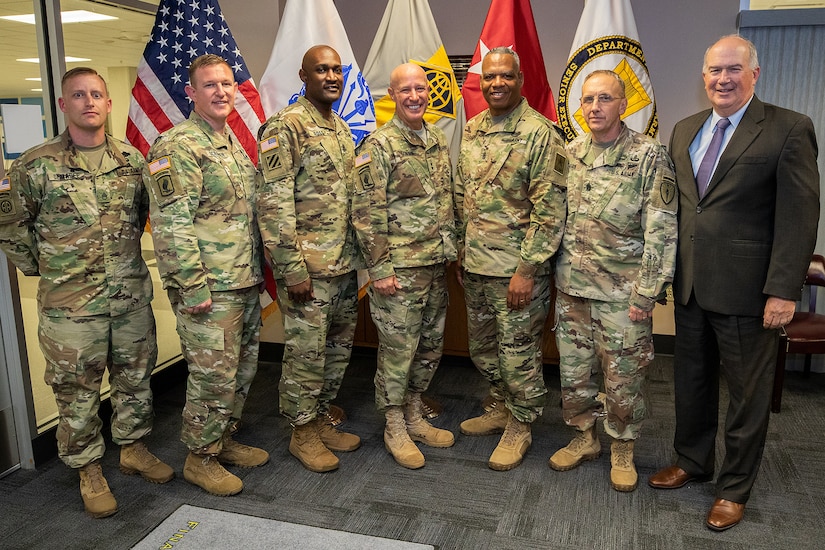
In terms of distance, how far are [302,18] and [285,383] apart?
195 cm

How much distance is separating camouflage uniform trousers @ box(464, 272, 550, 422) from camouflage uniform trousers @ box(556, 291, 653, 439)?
11cm

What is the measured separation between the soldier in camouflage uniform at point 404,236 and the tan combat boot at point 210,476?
0.70 metres

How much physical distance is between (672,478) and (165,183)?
225 centimetres

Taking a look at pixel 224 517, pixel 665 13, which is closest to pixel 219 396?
pixel 224 517

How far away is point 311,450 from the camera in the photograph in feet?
9.46

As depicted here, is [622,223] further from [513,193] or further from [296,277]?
[296,277]

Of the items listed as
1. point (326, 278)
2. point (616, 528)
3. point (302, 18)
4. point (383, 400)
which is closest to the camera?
point (616, 528)

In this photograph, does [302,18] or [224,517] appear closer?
[224,517]

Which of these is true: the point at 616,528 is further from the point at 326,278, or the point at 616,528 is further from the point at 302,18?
the point at 302,18

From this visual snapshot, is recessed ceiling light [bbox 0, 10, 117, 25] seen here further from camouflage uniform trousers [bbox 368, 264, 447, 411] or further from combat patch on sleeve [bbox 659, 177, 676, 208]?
combat patch on sleeve [bbox 659, 177, 676, 208]

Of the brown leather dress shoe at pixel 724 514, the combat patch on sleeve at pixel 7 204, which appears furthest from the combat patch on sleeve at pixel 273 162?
the brown leather dress shoe at pixel 724 514

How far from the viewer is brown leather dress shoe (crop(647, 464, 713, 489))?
2.63 metres

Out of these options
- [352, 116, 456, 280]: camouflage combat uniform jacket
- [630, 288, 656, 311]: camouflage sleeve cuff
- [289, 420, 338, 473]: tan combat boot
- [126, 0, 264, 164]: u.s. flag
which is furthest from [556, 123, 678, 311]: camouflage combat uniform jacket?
[126, 0, 264, 164]: u.s. flag

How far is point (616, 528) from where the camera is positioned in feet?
7.79
